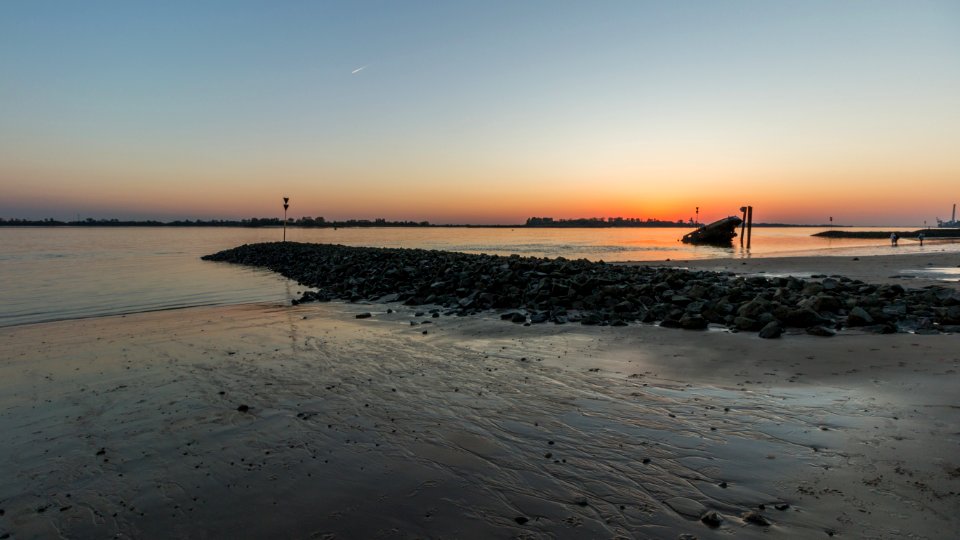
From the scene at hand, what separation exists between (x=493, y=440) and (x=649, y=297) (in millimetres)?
9313

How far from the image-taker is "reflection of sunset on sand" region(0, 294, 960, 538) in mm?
3537

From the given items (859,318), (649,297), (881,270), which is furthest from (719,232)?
(859,318)

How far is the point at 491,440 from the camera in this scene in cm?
488

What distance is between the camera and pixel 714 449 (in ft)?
14.7

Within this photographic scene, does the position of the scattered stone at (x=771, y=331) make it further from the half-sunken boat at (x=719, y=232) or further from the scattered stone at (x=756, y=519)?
the half-sunken boat at (x=719, y=232)

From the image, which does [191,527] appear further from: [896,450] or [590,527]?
[896,450]

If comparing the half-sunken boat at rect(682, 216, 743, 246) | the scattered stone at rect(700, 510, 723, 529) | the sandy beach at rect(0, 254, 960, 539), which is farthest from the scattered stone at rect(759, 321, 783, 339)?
the half-sunken boat at rect(682, 216, 743, 246)

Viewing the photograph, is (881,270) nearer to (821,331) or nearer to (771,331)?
(821,331)

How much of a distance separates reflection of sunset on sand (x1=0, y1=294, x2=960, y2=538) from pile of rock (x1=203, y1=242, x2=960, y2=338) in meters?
1.29

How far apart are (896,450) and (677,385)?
2.42 metres

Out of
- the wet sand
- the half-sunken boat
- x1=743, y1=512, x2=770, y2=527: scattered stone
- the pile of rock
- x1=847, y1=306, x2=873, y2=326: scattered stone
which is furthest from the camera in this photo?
the half-sunken boat

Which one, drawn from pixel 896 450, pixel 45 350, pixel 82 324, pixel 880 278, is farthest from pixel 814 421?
pixel 880 278

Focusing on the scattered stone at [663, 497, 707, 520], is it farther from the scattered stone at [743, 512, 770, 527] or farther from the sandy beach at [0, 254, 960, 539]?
the scattered stone at [743, 512, 770, 527]

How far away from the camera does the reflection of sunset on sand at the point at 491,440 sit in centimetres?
354
